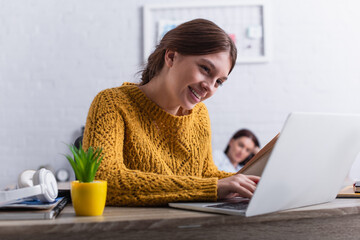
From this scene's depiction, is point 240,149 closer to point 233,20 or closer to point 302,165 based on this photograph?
point 233,20

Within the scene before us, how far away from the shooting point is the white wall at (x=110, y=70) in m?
3.41

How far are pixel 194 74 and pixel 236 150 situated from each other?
7.07ft

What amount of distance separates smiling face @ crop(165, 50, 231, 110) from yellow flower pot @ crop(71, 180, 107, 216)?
528mm

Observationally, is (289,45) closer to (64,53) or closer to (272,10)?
(272,10)

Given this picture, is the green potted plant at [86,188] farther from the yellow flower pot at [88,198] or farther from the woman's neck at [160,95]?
the woman's neck at [160,95]

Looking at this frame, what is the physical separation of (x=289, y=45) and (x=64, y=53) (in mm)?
1847

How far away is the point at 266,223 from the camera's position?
0.84m

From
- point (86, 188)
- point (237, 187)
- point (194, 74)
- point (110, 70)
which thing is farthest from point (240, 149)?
point (86, 188)

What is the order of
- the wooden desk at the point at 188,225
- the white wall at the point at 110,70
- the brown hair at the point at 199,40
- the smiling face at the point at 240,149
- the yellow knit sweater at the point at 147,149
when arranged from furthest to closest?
the white wall at the point at 110,70 < the smiling face at the point at 240,149 < the brown hair at the point at 199,40 < the yellow knit sweater at the point at 147,149 < the wooden desk at the point at 188,225

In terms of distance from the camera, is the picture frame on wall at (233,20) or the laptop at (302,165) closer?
the laptop at (302,165)

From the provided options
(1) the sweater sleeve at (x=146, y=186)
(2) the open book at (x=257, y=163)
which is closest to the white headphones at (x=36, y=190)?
(1) the sweater sleeve at (x=146, y=186)

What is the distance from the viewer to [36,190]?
0.85 m

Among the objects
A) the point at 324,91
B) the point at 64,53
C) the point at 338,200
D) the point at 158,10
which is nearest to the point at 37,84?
the point at 64,53

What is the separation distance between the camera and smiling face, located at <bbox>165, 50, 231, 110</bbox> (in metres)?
1.24
